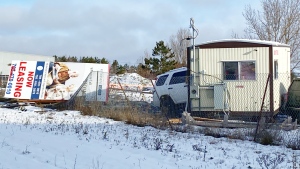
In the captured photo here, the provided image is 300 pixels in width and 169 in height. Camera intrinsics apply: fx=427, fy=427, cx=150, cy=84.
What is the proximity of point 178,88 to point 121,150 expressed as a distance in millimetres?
8710

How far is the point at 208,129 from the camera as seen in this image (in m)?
12.1

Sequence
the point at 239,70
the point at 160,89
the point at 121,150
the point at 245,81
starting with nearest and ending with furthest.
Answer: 1. the point at 121,150
2. the point at 245,81
3. the point at 239,70
4. the point at 160,89

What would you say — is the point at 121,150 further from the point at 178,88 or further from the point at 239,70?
the point at 178,88

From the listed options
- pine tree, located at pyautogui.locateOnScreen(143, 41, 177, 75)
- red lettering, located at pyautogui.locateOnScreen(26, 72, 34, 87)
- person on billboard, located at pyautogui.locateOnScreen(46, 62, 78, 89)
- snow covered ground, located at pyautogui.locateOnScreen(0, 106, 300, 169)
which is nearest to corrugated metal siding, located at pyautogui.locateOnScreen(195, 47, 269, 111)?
snow covered ground, located at pyautogui.locateOnScreen(0, 106, 300, 169)

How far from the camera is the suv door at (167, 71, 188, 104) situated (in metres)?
16.8

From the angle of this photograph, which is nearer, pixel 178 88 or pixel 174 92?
pixel 178 88

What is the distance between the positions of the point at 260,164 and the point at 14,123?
7.98 m

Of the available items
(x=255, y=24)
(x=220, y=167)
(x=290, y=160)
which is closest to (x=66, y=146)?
(x=220, y=167)

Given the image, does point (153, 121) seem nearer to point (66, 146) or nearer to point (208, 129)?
point (208, 129)

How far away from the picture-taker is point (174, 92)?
17.3 meters

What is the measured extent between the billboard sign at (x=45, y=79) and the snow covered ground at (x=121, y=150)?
25.5 ft

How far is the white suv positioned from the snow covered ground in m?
4.41

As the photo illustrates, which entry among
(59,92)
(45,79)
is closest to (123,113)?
(59,92)

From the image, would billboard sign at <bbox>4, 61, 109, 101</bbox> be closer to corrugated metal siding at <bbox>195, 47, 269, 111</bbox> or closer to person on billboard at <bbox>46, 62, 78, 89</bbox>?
person on billboard at <bbox>46, 62, 78, 89</bbox>
